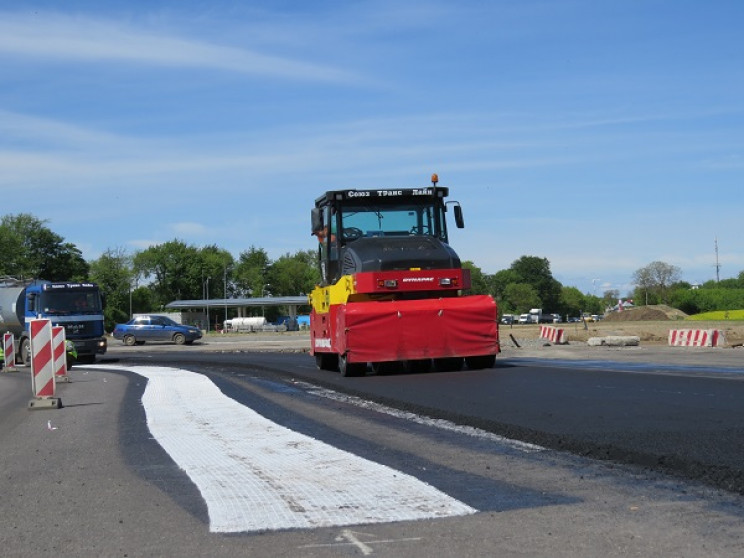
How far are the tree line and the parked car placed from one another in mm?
69201

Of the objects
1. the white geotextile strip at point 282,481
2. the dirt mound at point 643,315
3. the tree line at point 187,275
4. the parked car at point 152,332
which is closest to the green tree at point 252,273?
the tree line at point 187,275

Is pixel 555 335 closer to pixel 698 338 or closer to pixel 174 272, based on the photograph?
pixel 698 338

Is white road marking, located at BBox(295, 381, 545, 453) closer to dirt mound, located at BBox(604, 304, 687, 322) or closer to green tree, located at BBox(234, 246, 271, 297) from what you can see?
dirt mound, located at BBox(604, 304, 687, 322)

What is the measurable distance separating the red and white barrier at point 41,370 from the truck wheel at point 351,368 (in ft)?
17.1

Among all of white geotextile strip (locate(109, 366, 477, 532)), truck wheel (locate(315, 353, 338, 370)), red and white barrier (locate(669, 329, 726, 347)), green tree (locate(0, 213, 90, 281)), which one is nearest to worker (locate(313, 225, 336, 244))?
truck wheel (locate(315, 353, 338, 370))

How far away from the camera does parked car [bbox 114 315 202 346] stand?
184 feet

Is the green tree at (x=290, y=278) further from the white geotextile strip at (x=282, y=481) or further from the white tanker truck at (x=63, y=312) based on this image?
the white geotextile strip at (x=282, y=481)

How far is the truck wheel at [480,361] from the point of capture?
1786 centimetres

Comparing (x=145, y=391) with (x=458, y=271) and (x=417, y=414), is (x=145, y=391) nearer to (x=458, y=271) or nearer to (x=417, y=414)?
(x=458, y=271)

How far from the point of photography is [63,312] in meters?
33.4

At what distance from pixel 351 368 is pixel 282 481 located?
10.9 metres

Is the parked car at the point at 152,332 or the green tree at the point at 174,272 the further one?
the green tree at the point at 174,272

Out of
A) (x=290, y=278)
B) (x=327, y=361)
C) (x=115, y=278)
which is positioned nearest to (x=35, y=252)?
(x=115, y=278)

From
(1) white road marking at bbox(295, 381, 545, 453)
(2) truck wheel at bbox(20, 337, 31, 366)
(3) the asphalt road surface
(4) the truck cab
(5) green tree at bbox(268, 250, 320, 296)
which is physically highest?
(5) green tree at bbox(268, 250, 320, 296)
